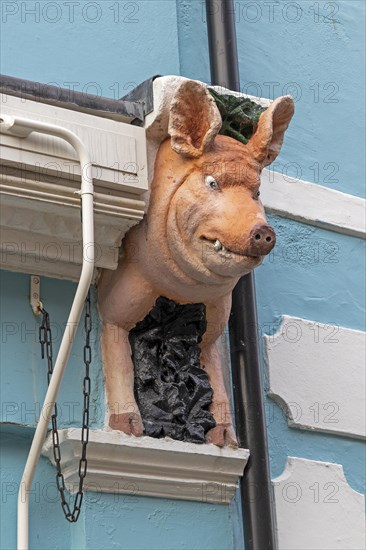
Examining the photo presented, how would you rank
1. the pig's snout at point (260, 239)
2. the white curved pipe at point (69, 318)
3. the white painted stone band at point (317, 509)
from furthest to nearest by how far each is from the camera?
the white painted stone band at point (317, 509)
the pig's snout at point (260, 239)
the white curved pipe at point (69, 318)

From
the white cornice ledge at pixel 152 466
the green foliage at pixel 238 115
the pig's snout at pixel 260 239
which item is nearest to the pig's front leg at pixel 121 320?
the white cornice ledge at pixel 152 466

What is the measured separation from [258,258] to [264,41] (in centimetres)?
126

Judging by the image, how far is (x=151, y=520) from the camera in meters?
3.68

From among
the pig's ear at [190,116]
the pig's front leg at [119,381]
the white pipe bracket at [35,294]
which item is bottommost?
the pig's front leg at [119,381]

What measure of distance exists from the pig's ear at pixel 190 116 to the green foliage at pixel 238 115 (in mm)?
135

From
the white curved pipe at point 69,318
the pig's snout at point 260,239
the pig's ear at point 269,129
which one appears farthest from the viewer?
the pig's ear at point 269,129

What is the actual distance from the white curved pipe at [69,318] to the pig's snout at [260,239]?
0.40 meters

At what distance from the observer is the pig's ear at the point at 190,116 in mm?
3711

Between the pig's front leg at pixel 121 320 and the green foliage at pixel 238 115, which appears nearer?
the pig's front leg at pixel 121 320

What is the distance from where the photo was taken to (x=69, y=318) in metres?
3.54

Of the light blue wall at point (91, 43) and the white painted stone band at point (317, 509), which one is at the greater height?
the light blue wall at point (91, 43)

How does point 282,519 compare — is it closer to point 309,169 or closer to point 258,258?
point 258,258

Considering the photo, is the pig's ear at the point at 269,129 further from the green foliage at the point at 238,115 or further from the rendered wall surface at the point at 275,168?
the rendered wall surface at the point at 275,168

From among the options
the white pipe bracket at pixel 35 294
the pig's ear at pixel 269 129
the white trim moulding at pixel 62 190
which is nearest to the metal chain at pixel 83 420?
the white pipe bracket at pixel 35 294
